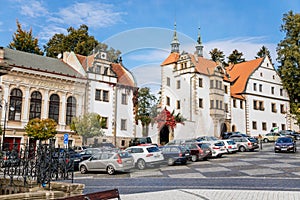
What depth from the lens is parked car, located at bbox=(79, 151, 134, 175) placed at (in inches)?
877

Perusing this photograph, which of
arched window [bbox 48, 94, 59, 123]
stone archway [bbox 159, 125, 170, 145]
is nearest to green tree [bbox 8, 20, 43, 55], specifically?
arched window [bbox 48, 94, 59, 123]

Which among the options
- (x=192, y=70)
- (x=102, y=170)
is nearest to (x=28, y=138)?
(x=102, y=170)

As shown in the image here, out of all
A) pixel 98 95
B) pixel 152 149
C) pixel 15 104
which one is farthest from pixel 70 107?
pixel 152 149

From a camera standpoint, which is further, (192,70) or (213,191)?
(192,70)

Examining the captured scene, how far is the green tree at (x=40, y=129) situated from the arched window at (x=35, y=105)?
2.98m

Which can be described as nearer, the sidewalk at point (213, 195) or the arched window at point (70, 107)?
the sidewalk at point (213, 195)

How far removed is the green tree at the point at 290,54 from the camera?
57.4m

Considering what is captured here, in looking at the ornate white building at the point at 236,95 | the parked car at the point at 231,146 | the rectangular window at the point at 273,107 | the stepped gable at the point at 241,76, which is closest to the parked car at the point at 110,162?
the parked car at the point at 231,146

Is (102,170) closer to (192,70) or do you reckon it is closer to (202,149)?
(202,149)

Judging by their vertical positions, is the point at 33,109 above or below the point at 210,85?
below

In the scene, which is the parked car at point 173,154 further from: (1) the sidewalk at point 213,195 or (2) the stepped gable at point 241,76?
(2) the stepped gable at point 241,76

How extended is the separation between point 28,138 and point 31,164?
28.4m

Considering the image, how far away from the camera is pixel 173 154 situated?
26.2 m

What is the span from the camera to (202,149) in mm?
29203
